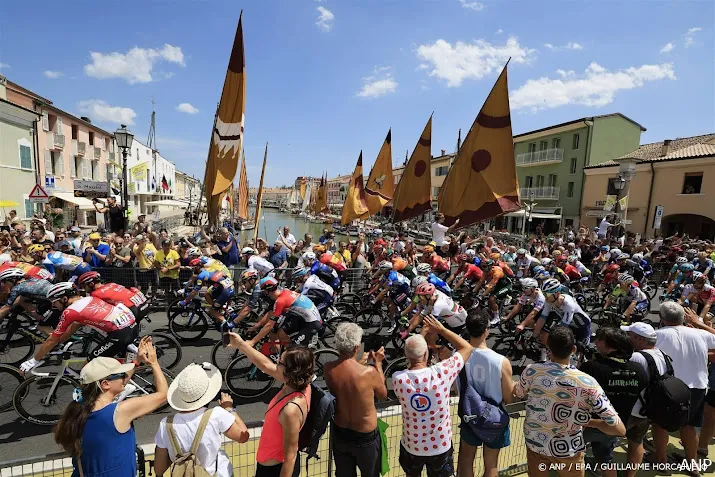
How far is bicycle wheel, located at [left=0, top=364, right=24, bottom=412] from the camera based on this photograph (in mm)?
4391

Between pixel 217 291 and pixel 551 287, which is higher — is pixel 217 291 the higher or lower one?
the lower one

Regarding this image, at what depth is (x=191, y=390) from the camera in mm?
2287

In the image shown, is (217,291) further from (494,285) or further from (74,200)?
(74,200)

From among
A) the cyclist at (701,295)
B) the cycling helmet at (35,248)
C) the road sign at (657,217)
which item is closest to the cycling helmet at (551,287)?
the cyclist at (701,295)

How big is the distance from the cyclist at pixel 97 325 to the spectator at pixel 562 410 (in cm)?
443

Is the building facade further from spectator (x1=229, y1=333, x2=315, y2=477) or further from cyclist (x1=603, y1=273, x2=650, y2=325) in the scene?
cyclist (x1=603, y1=273, x2=650, y2=325)

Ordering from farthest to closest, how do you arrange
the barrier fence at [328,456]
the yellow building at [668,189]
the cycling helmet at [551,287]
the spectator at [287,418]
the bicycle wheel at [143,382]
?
the yellow building at [668,189] < the cycling helmet at [551,287] < the bicycle wheel at [143,382] < the barrier fence at [328,456] < the spectator at [287,418]

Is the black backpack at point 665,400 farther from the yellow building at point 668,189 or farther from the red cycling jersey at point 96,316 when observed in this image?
the yellow building at point 668,189

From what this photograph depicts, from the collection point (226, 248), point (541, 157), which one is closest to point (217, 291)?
point (226, 248)

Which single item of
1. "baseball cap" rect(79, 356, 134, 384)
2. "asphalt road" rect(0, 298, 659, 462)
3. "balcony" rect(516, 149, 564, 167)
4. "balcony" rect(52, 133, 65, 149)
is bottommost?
"asphalt road" rect(0, 298, 659, 462)

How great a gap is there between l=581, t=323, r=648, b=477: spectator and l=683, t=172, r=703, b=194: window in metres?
28.5

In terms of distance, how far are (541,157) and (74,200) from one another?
3805 centimetres

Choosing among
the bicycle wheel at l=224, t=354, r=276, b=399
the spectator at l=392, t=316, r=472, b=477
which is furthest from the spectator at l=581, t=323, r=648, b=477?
the bicycle wheel at l=224, t=354, r=276, b=399

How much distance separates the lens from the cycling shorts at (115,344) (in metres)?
4.56
